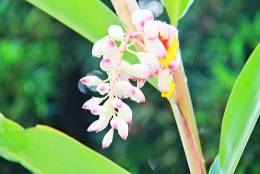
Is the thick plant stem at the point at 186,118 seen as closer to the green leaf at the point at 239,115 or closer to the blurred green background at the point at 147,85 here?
the green leaf at the point at 239,115

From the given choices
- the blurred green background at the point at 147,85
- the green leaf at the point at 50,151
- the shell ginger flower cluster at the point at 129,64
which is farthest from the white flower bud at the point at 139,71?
the blurred green background at the point at 147,85

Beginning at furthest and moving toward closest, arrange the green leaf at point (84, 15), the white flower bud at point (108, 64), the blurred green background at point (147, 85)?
the blurred green background at point (147, 85), the green leaf at point (84, 15), the white flower bud at point (108, 64)

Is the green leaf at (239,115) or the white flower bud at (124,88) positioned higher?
the white flower bud at (124,88)

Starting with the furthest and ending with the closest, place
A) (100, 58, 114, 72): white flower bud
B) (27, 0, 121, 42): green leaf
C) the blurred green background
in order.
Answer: the blurred green background
(27, 0, 121, 42): green leaf
(100, 58, 114, 72): white flower bud

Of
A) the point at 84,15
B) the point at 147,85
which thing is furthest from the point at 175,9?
the point at 147,85

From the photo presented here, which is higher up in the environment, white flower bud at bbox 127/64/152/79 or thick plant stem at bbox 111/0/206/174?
white flower bud at bbox 127/64/152/79

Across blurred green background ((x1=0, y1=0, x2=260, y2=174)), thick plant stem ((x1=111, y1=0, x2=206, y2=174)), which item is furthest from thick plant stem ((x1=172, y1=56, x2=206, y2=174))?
blurred green background ((x1=0, y1=0, x2=260, y2=174))

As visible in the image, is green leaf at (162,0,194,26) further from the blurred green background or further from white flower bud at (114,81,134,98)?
the blurred green background

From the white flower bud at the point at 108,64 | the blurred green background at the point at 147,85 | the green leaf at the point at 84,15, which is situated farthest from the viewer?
the blurred green background at the point at 147,85

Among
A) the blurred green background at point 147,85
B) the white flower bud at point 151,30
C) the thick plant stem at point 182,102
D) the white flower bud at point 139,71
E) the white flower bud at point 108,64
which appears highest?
the white flower bud at point 151,30
